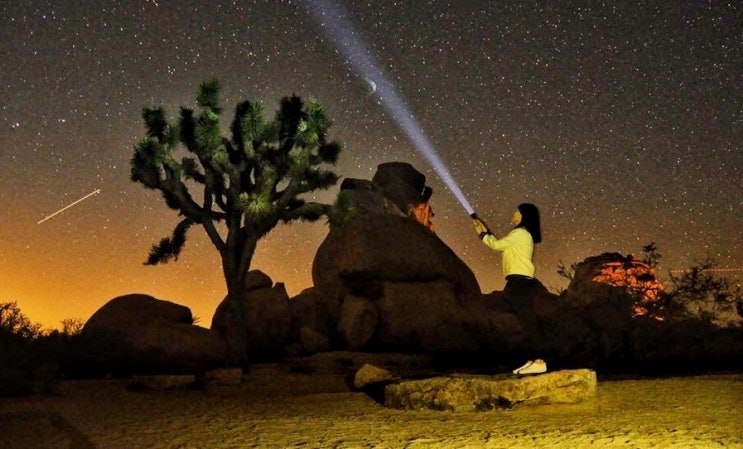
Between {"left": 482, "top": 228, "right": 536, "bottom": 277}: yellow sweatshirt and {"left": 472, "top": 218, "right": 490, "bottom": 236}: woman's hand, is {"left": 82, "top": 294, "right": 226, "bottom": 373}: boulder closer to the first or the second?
{"left": 472, "top": 218, "right": 490, "bottom": 236}: woman's hand

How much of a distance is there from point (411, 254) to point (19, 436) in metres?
16.4

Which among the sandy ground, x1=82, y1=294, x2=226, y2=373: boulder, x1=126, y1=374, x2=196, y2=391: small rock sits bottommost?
the sandy ground

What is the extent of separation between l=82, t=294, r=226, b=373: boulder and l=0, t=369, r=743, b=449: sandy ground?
6.67m

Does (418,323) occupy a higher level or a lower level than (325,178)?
lower

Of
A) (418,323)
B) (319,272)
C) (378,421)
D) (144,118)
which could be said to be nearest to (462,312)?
(418,323)

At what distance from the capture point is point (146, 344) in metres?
15.2

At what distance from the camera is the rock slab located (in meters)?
6.15

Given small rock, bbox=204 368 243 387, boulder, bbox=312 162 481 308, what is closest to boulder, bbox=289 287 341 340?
boulder, bbox=312 162 481 308

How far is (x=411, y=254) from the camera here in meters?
Answer: 21.1

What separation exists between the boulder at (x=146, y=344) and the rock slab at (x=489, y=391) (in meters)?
9.95

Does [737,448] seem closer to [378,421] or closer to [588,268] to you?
[378,421]

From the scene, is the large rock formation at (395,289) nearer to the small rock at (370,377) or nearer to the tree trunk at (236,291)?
the tree trunk at (236,291)

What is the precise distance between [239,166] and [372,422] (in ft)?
30.5

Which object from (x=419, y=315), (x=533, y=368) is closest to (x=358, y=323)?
(x=419, y=315)
